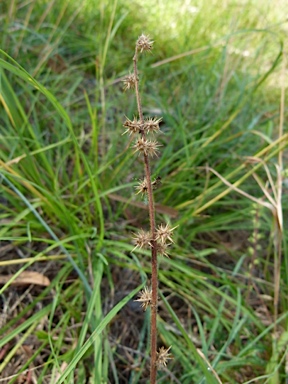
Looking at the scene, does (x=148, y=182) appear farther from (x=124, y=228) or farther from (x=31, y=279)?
(x=124, y=228)

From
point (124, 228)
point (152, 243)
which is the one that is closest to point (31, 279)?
point (124, 228)

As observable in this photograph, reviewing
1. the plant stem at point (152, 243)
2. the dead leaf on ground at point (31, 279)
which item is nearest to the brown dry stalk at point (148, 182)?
the plant stem at point (152, 243)

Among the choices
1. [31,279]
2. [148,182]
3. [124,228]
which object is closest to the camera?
[148,182]

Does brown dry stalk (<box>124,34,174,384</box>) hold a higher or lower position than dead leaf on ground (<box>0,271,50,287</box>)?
lower

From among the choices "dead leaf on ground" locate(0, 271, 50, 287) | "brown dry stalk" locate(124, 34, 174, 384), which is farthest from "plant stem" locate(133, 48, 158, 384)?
"dead leaf on ground" locate(0, 271, 50, 287)

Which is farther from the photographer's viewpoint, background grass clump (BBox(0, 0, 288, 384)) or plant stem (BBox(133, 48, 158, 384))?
background grass clump (BBox(0, 0, 288, 384))

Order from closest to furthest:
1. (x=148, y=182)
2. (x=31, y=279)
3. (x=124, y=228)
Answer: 1. (x=148, y=182)
2. (x=31, y=279)
3. (x=124, y=228)

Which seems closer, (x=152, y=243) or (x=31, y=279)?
(x=152, y=243)

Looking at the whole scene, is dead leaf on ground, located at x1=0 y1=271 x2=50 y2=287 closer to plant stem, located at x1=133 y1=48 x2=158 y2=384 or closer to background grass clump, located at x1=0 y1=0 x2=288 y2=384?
background grass clump, located at x1=0 y1=0 x2=288 y2=384

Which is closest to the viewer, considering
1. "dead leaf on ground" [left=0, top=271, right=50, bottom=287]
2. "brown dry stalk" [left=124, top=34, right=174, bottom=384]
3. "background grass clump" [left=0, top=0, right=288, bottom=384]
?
"brown dry stalk" [left=124, top=34, right=174, bottom=384]

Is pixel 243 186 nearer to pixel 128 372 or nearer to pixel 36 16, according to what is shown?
pixel 128 372
